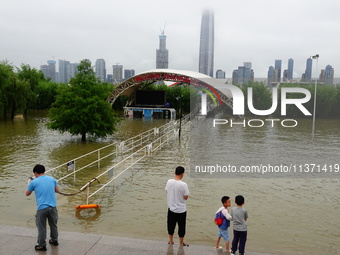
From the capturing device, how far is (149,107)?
5066 cm

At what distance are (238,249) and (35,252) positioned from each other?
135 inches

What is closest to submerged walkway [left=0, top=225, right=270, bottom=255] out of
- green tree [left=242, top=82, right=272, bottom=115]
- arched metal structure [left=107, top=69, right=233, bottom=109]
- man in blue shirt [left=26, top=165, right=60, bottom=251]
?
man in blue shirt [left=26, top=165, right=60, bottom=251]

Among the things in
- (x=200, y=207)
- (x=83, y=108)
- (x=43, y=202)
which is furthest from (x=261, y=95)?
(x=43, y=202)

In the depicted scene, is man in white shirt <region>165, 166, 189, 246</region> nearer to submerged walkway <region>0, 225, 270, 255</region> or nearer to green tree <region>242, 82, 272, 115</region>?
submerged walkway <region>0, 225, 270, 255</region>

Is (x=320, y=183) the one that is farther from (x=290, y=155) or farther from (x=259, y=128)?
(x=259, y=128)

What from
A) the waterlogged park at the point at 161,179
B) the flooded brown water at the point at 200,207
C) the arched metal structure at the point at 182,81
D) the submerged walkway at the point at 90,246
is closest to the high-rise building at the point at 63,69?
the arched metal structure at the point at 182,81

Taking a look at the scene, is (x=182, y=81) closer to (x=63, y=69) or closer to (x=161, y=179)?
(x=161, y=179)

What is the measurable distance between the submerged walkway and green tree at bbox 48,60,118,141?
15237 mm

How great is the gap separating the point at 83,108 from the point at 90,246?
16.4 meters

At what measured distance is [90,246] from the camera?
5.81 metres

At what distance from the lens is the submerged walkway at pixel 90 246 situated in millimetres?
5594

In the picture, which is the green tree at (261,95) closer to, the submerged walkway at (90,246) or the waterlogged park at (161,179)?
the waterlogged park at (161,179)

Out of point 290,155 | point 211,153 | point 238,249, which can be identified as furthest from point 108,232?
point 290,155

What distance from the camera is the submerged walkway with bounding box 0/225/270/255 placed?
5.59m
